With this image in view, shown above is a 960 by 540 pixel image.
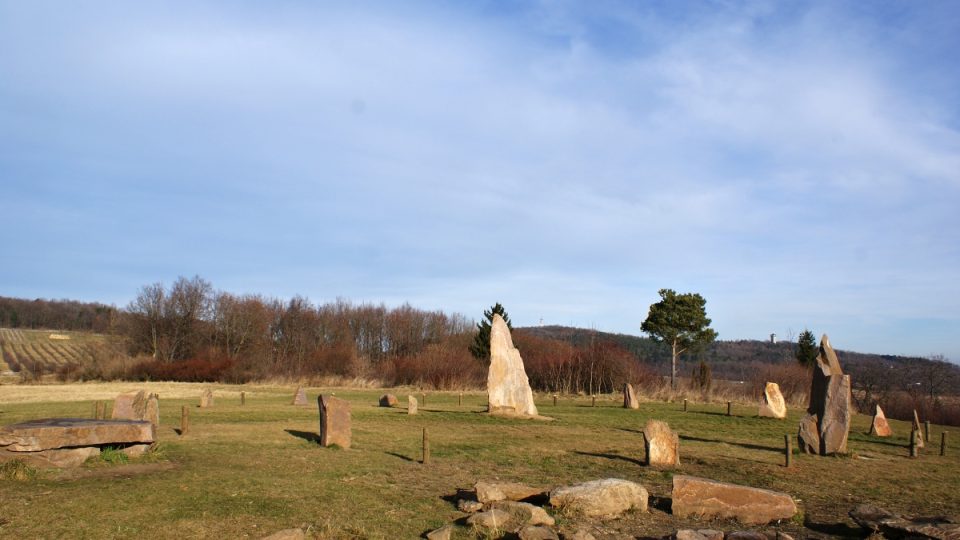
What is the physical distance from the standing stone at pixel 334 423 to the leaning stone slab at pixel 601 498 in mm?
6586

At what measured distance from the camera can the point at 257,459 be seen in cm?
1365

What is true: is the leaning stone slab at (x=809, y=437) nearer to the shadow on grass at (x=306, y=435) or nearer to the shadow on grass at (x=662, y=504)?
the shadow on grass at (x=662, y=504)

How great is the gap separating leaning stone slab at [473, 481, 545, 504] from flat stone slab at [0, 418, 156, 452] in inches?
267

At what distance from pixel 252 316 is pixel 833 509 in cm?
6422

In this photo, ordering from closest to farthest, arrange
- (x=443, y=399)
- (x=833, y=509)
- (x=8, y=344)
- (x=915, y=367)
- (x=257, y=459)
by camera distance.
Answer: (x=833, y=509) < (x=257, y=459) < (x=443, y=399) < (x=915, y=367) < (x=8, y=344)

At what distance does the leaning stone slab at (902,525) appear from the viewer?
800 centimetres

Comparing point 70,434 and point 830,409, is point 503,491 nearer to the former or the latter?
point 70,434

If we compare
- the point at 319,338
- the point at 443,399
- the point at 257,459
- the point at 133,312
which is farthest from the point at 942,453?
the point at 133,312

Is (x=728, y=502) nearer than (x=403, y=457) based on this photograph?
Yes

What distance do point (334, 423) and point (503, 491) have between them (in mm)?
6160

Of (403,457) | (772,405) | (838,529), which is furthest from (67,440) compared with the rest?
(772,405)

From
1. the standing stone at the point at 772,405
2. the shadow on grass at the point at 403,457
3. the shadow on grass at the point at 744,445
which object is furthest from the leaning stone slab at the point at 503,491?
the standing stone at the point at 772,405

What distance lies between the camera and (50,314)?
4240 inches

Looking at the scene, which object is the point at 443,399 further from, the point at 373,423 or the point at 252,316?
the point at 252,316
